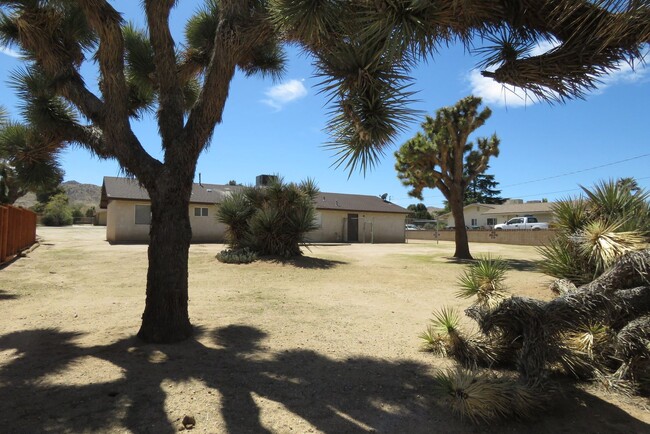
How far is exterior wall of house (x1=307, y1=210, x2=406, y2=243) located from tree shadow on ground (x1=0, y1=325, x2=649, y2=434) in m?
24.6

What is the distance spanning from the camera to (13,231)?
1457 centimetres

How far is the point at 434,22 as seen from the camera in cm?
369

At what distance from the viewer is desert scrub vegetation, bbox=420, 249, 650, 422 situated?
3768 millimetres

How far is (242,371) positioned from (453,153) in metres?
16.4

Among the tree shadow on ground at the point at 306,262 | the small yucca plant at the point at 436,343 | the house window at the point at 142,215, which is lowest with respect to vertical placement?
the small yucca plant at the point at 436,343

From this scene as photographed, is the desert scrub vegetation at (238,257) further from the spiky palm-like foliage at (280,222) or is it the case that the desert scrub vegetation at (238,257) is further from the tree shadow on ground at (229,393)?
the tree shadow on ground at (229,393)

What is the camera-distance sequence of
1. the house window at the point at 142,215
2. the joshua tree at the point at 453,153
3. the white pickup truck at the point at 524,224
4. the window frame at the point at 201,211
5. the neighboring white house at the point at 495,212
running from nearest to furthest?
the joshua tree at the point at 453,153 → the house window at the point at 142,215 → the window frame at the point at 201,211 → the white pickup truck at the point at 524,224 → the neighboring white house at the point at 495,212

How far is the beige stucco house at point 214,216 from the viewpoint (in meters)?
24.0

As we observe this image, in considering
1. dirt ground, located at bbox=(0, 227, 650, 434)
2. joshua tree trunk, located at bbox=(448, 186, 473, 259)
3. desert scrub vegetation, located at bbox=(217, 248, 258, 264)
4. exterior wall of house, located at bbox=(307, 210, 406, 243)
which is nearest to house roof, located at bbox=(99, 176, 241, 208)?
desert scrub vegetation, located at bbox=(217, 248, 258, 264)

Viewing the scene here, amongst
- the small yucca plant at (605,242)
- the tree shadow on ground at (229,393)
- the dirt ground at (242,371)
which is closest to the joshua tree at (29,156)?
the dirt ground at (242,371)

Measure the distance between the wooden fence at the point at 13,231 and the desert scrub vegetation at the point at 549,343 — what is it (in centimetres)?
1388

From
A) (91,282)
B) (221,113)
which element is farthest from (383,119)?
(91,282)

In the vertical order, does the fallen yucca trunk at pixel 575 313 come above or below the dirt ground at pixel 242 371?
above

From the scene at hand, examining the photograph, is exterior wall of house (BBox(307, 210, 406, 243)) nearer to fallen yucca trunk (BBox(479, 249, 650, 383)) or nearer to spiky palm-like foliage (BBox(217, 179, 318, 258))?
spiky palm-like foliage (BBox(217, 179, 318, 258))
